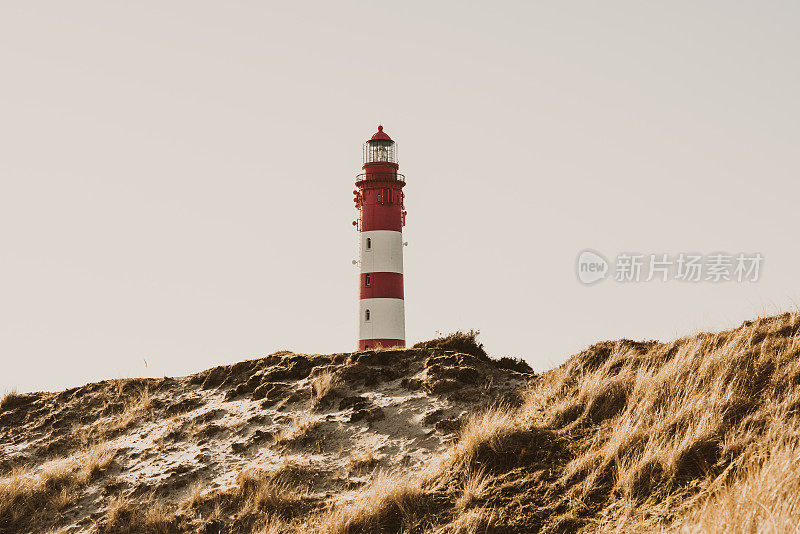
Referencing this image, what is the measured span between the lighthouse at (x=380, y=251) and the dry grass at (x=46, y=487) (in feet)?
58.3

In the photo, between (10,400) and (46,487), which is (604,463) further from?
(10,400)

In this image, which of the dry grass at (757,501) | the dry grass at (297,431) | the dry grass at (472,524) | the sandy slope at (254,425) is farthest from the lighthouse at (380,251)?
the dry grass at (757,501)

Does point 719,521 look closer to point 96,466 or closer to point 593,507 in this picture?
point 593,507

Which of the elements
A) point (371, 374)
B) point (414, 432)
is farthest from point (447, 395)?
point (371, 374)

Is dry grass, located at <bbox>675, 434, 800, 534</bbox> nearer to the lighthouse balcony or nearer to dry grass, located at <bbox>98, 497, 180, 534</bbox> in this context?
dry grass, located at <bbox>98, 497, 180, 534</bbox>

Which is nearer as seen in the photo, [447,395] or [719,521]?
[719,521]

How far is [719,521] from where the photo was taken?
6.01 meters

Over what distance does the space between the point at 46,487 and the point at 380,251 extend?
20.6 meters

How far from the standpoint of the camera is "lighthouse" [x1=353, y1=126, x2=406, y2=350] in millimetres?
31031

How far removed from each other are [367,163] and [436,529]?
86.2 feet

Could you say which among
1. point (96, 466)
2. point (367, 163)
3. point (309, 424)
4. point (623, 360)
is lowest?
point (96, 466)

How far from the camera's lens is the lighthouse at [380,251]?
1222 inches

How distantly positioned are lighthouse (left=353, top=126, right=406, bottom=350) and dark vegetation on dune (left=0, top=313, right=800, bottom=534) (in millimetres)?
18509

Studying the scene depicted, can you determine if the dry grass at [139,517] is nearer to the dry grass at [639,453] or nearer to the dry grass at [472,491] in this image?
the dry grass at [639,453]
